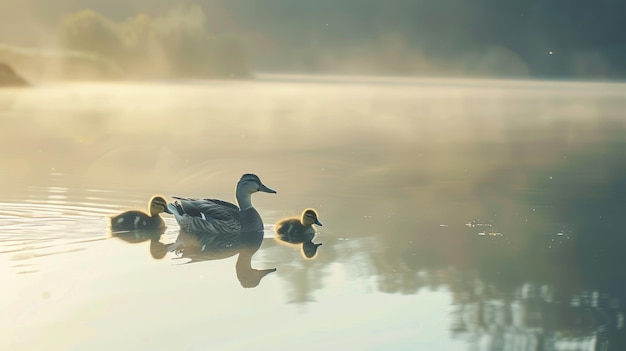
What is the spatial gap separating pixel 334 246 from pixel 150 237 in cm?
153

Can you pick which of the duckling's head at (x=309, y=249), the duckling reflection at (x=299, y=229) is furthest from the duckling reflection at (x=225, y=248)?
the duckling's head at (x=309, y=249)

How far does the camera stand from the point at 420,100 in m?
37.9

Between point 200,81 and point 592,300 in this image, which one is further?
point 200,81

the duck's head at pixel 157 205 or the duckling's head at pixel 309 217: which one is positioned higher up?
the duck's head at pixel 157 205

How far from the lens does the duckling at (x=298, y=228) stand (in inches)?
388

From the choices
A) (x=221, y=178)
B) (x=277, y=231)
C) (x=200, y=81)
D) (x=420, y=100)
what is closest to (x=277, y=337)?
(x=277, y=231)

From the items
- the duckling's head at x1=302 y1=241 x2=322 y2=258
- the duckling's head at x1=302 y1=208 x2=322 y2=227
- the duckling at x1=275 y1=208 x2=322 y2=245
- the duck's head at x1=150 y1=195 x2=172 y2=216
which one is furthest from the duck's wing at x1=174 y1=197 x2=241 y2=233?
the duckling's head at x1=302 y1=241 x2=322 y2=258

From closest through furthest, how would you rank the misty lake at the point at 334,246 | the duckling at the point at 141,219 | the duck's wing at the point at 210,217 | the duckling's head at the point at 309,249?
the misty lake at the point at 334,246
the duckling's head at the point at 309,249
the duckling at the point at 141,219
the duck's wing at the point at 210,217

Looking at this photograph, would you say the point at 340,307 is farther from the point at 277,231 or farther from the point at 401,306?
the point at 277,231

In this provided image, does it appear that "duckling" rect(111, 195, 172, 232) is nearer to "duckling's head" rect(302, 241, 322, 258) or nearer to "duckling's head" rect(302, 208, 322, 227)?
"duckling's head" rect(302, 208, 322, 227)

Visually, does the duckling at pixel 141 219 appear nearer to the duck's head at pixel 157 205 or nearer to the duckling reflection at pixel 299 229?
the duck's head at pixel 157 205

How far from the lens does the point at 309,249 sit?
31.0 feet

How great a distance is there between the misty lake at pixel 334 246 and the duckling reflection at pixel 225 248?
114 millimetres

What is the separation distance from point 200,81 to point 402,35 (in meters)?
12.8
